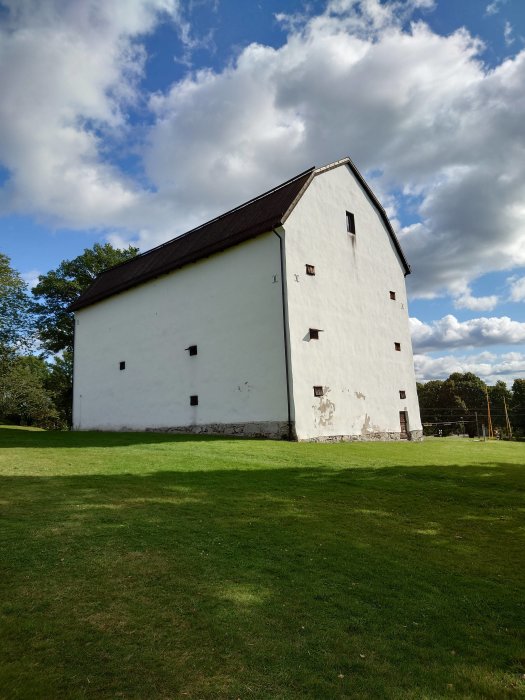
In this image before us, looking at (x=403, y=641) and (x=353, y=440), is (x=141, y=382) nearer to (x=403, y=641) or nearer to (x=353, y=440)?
(x=353, y=440)

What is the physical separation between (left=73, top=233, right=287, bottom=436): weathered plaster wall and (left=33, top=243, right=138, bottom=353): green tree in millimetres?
11862

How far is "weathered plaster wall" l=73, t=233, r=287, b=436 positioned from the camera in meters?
17.5


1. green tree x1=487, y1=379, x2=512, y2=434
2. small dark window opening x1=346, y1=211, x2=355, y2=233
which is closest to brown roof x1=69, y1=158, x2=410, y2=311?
small dark window opening x1=346, y1=211, x2=355, y2=233

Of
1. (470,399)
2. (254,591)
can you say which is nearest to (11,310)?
(254,591)

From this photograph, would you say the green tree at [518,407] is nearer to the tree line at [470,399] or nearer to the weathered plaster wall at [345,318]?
the tree line at [470,399]

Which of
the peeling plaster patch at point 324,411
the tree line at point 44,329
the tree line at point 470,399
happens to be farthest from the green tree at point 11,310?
the tree line at point 470,399

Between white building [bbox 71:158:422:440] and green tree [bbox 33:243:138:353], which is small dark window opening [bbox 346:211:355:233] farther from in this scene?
green tree [bbox 33:243:138:353]

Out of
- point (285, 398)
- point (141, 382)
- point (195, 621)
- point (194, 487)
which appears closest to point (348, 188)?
point (285, 398)

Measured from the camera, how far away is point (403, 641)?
3.39 metres

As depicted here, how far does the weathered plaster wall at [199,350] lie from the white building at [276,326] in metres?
0.05

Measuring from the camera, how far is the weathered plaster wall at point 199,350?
1745 cm

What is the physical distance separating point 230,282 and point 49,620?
16.4 metres

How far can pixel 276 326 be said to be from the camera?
17219 millimetres

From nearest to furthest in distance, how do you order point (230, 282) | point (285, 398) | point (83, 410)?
point (285, 398)
point (230, 282)
point (83, 410)
